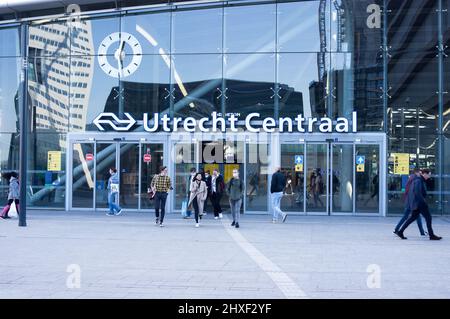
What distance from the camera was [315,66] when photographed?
77.4ft

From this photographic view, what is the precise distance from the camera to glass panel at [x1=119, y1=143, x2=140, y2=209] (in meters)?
24.2

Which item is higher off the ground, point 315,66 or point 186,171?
point 315,66

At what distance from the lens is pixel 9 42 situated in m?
25.8

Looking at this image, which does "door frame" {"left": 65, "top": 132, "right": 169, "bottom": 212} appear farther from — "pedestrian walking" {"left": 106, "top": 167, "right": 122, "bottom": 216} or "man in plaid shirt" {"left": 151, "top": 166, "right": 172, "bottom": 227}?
"man in plaid shirt" {"left": 151, "top": 166, "right": 172, "bottom": 227}

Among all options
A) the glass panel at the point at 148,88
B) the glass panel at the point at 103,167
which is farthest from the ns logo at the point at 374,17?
the glass panel at the point at 103,167

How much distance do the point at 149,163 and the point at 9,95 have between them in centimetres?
643

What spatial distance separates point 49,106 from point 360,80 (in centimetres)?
1182

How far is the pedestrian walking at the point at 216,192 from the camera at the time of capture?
73.1 feet

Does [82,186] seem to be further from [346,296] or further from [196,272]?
[346,296]

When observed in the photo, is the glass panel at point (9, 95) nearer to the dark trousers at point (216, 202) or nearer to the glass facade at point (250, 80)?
the glass facade at point (250, 80)

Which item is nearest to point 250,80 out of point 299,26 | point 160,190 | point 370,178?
point 299,26

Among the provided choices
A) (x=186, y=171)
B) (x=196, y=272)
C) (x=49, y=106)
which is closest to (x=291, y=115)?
(x=186, y=171)

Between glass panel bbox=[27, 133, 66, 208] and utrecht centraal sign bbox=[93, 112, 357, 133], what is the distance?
1943 millimetres

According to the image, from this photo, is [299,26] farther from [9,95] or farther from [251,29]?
[9,95]
